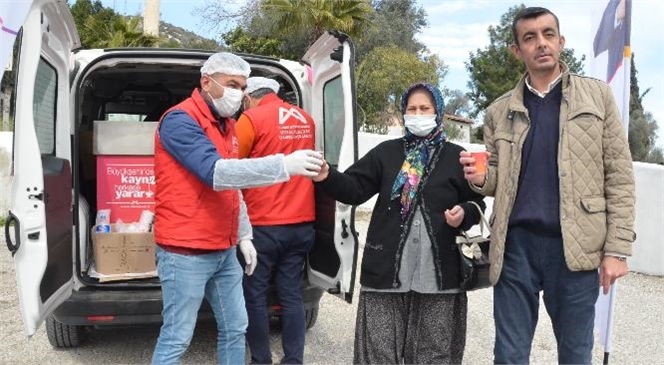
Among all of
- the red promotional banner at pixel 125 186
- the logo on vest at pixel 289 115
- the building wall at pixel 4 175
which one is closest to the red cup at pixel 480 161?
the logo on vest at pixel 289 115

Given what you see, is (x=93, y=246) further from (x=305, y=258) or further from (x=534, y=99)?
(x=534, y=99)

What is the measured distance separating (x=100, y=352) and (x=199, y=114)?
2.39 metres

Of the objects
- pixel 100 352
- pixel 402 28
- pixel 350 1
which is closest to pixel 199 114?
pixel 100 352

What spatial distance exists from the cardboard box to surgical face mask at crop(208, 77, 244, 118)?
1576mm

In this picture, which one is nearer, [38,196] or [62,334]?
[38,196]

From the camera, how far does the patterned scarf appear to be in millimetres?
3074

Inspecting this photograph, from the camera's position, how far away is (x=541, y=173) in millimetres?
2779

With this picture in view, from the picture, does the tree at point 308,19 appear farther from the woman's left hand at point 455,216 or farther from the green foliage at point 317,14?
the woman's left hand at point 455,216

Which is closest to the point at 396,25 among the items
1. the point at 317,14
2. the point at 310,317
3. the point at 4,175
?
the point at 317,14

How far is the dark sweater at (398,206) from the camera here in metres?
3.05

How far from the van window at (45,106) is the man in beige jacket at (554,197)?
2.23 m

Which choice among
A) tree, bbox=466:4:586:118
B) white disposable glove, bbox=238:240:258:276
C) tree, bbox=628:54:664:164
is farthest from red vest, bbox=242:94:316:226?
tree, bbox=466:4:586:118

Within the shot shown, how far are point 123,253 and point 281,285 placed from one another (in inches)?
44.7

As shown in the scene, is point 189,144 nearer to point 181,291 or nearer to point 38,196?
point 181,291
